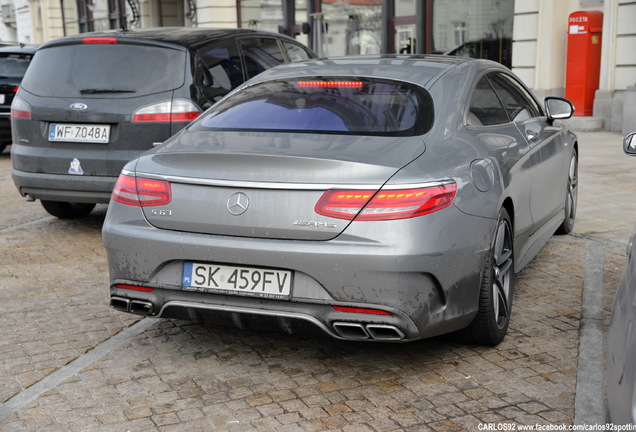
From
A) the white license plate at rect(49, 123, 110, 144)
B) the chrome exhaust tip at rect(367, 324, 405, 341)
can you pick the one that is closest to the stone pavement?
the chrome exhaust tip at rect(367, 324, 405, 341)

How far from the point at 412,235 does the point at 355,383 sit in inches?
30.3

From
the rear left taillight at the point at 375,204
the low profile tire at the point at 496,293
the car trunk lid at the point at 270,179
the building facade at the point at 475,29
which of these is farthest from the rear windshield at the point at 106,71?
the building facade at the point at 475,29

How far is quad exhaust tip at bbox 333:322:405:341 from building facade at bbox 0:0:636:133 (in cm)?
1090

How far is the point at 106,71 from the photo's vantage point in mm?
6500

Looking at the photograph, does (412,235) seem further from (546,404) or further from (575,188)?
(575,188)

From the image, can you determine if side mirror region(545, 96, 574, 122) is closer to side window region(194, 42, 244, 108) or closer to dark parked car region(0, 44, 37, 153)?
side window region(194, 42, 244, 108)

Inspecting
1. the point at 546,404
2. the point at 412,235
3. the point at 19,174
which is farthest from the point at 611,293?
the point at 19,174

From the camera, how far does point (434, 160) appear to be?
3648mm

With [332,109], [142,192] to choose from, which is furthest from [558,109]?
[142,192]

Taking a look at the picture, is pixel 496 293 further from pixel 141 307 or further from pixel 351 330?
pixel 141 307

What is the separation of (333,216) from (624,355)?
61.2 inches

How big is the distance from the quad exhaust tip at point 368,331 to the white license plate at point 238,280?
0.89 feet

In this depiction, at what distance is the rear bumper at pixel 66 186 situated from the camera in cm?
637

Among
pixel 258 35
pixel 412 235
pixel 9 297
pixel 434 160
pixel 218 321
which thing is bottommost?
pixel 9 297
